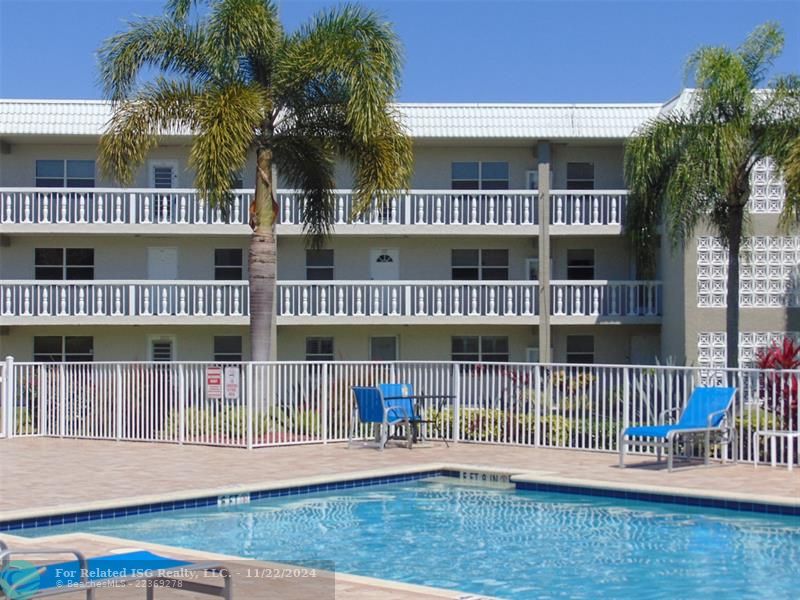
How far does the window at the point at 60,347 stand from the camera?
1385 inches

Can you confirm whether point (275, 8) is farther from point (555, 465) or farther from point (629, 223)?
point (555, 465)

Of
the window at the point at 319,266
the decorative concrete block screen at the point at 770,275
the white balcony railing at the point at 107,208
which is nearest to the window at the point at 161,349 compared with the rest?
the white balcony railing at the point at 107,208

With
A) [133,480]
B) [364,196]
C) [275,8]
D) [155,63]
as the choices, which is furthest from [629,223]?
[133,480]

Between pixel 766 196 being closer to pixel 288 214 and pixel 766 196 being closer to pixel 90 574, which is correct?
pixel 288 214

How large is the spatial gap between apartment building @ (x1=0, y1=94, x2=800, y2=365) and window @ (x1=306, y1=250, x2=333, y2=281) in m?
0.04

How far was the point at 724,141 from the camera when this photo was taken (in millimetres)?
23156

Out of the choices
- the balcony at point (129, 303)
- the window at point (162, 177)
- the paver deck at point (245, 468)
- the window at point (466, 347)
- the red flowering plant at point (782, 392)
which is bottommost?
the paver deck at point (245, 468)

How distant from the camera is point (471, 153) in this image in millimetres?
35812

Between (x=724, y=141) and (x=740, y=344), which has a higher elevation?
(x=724, y=141)

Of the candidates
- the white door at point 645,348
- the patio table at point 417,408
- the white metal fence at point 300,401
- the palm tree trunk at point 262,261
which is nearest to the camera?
the white metal fence at point 300,401

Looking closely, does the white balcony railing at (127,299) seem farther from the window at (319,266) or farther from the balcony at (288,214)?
the window at (319,266)

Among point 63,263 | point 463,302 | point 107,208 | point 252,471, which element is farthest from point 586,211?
point 252,471

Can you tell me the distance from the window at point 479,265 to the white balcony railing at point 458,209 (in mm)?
2010

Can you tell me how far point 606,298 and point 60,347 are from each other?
15.8 m
